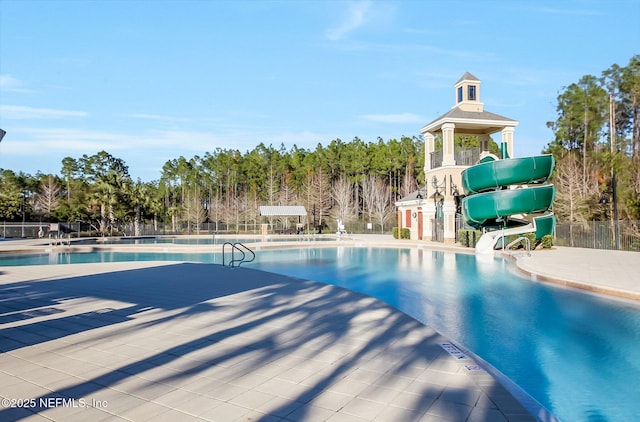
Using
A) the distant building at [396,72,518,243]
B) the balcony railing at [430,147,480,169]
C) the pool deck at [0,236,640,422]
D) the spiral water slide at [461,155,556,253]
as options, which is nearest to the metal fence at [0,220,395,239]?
the distant building at [396,72,518,243]

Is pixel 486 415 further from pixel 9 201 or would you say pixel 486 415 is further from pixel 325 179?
pixel 325 179

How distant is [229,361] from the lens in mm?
4113

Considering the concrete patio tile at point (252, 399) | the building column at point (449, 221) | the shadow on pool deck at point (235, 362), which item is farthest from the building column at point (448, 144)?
the concrete patio tile at point (252, 399)

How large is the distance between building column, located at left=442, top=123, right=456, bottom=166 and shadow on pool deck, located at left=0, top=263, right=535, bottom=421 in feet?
59.5

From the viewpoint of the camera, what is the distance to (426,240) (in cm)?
2594

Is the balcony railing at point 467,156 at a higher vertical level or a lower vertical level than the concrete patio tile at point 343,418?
higher

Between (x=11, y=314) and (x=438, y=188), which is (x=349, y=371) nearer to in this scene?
(x=11, y=314)

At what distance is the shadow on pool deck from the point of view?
3086 mm

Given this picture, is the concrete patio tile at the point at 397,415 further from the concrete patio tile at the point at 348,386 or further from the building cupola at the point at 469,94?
the building cupola at the point at 469,94

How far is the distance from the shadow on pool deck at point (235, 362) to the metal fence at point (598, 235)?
15.5 metres

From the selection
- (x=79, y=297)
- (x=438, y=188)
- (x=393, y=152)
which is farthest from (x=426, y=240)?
(x=393, y=152)

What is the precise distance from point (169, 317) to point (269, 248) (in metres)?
16.3

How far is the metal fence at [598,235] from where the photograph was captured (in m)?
17.5

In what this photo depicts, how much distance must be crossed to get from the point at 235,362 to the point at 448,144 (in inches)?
854
